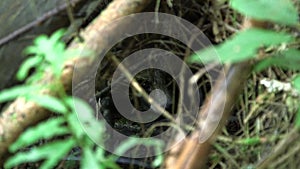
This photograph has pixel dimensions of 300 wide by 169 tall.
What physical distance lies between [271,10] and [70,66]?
705mm

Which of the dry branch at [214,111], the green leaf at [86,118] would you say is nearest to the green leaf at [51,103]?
the green leaf at [86,118]

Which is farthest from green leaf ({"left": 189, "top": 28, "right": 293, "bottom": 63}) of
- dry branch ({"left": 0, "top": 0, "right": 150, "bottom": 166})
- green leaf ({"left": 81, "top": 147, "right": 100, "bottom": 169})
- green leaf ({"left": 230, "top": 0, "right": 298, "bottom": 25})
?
dry branch ({"left": 0, "top": 0, "right": 150, "bottom": 166})

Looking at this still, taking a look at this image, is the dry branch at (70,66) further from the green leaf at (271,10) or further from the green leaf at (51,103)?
the green leaf at (271,10)

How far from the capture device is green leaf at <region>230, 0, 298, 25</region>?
3.08 feet

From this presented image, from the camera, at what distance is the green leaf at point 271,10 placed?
0.94m

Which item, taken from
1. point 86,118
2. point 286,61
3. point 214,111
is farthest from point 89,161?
point 286,61

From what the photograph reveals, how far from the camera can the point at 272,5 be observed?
0.96 metres

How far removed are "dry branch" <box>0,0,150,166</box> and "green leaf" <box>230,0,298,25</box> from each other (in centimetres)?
59

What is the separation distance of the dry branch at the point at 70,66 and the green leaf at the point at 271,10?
0.59 metres

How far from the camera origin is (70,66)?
145cm

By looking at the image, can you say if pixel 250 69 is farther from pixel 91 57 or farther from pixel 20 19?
pixel 20 19

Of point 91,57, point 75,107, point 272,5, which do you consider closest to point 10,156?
point 91,57

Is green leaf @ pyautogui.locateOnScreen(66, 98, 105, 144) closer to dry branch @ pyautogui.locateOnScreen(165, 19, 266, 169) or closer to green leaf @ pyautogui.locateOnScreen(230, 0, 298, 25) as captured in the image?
dry branch @ pyautogui.locateOnScreen(165, 19, 266, 169)

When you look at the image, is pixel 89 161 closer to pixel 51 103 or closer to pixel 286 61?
pixel 51 103
